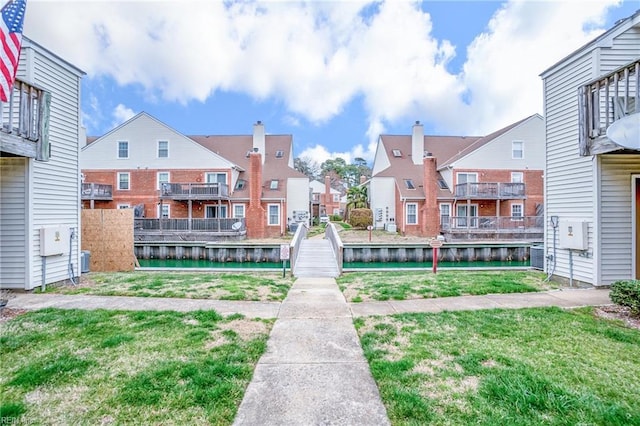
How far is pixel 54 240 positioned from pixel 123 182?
19.6 metres

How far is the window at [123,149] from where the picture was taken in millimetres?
24031

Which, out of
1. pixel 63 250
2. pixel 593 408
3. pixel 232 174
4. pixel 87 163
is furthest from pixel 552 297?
pixel 87 163

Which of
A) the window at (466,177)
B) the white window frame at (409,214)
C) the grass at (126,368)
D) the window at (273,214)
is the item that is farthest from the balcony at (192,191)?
the window at (466,177)

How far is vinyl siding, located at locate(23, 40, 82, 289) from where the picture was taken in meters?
6.77

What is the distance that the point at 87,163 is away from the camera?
24.0 meters

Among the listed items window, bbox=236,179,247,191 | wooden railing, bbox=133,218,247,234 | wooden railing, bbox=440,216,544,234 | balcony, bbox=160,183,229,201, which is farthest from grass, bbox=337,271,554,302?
window, bbox=236,179,247,191

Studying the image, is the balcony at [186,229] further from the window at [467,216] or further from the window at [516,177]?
the window at [516,177]

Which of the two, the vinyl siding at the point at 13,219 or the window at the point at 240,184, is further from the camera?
the window at the point at 240,184

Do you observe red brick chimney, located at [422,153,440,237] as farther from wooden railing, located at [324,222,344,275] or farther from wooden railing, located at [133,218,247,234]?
wooden railing, located at [133,218,247,234]

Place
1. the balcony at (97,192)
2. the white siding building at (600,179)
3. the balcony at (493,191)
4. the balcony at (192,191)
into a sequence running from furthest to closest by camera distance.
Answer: the balcony at (493,191) → the balcony at (97,192) → the balcony at (192,191) → the white siding building at (600,179)

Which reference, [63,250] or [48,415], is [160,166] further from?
[48,415]

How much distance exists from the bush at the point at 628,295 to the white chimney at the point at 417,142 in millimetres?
23826

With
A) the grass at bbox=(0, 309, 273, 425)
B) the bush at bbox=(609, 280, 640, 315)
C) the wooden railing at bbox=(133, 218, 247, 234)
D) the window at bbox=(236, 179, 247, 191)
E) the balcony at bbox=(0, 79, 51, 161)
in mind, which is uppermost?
the window at bbox=(236, 179, 247, 191)

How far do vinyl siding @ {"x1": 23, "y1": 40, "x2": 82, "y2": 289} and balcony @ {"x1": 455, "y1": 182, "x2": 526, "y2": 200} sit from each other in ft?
74.8
